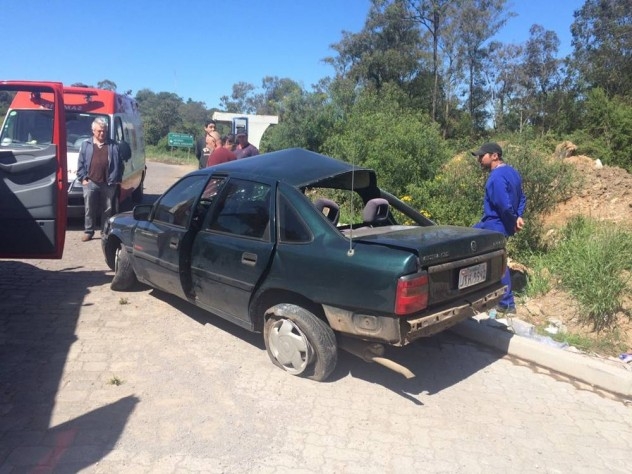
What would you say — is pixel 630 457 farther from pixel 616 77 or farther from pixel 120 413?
pixel 616 77

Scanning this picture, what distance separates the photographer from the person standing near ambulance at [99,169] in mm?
8172

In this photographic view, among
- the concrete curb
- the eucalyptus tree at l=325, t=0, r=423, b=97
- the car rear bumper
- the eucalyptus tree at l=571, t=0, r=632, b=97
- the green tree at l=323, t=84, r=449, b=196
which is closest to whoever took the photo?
the car rear bumper

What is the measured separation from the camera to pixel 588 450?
10.8 feet

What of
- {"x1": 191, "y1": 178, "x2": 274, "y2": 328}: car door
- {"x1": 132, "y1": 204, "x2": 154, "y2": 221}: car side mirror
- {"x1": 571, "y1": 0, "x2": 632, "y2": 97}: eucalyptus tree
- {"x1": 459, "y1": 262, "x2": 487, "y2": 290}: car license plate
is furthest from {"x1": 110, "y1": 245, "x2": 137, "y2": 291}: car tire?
{"x1": 571, "y1": 0, "x2": 632, "y2": 97}: eucalyptus tree

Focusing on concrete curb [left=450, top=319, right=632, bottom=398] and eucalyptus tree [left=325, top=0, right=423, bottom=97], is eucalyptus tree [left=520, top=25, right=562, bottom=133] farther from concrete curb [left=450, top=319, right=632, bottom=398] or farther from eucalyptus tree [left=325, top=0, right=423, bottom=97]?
concrete curb [left=450, top=319, right=632, bottom=398]

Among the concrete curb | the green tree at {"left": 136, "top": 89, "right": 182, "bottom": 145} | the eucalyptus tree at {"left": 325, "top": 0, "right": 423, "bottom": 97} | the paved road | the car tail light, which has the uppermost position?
the eucalyptus tree at {"left": 325, "top": 0, "right": 423, "bottom": 97}

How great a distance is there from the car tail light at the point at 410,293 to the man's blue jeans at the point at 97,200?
21.3 feet

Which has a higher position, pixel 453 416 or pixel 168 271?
pixel 168 271

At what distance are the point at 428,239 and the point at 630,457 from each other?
1.86m

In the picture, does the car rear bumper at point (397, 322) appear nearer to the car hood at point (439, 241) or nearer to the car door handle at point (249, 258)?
the car hood at point (439, 241)

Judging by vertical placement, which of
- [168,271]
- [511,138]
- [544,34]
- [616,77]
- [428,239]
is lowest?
[168,271]

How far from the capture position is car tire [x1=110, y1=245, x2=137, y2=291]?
19.2ft

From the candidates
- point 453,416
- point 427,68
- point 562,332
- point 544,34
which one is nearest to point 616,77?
point 544,34

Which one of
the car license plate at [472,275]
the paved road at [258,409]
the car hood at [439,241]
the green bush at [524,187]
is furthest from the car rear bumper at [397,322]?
the green bush at [524,187]
